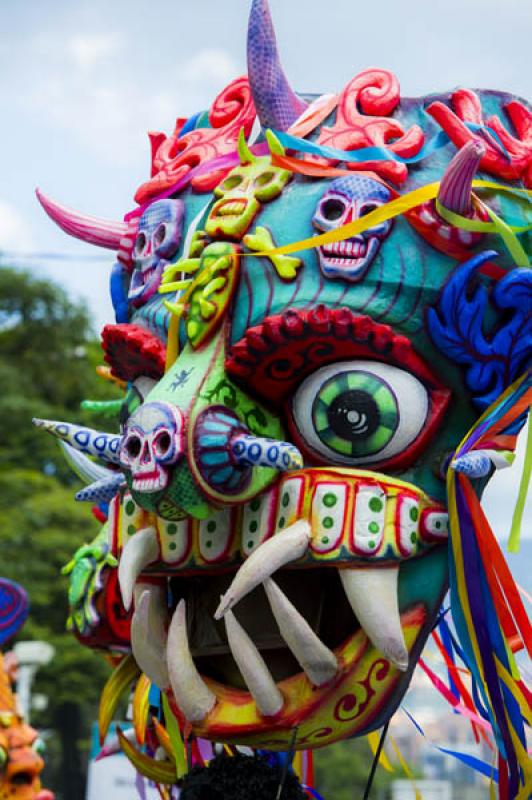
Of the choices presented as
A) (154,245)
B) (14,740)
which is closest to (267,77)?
(154,245)

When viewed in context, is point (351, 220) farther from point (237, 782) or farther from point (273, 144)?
point (237, 782)

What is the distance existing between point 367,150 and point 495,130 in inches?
16.9

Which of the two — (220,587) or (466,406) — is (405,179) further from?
(220,587)

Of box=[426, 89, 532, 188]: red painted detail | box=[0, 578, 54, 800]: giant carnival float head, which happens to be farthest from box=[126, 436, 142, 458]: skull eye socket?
box=[0, 578, 54, 800]: giant carnival float head

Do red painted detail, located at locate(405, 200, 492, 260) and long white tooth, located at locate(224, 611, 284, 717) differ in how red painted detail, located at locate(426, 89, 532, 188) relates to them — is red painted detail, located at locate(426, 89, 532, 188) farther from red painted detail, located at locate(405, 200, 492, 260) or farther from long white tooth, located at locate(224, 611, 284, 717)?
long white tooth, located at locate(224, 611, 284, 717)

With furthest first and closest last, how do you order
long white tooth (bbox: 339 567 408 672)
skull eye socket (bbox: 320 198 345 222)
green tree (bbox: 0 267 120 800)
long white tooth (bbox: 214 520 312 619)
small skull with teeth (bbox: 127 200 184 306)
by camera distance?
green tree (bbox: 0 267 120 800)
small skull with teeth (bbox: 127 200 184 306)
skull eye socket (bbox: 320 198 345 222)
long white tooth (bbox: 339 567 408 672)
long white tooth (bbox: 214 520 312 619)

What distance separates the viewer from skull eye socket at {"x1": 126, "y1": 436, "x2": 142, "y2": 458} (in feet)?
12.7

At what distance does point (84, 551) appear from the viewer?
16.7ft

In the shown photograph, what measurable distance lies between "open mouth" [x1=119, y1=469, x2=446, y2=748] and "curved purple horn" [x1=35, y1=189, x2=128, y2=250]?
3.53 feet

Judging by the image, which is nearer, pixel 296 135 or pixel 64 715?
pixel 296 135

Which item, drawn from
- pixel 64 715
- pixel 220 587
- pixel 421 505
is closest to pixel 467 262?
pixel 421 505

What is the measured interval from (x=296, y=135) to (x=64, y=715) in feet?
40.7

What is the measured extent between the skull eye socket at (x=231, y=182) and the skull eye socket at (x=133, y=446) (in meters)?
0.83

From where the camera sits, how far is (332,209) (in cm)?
407
